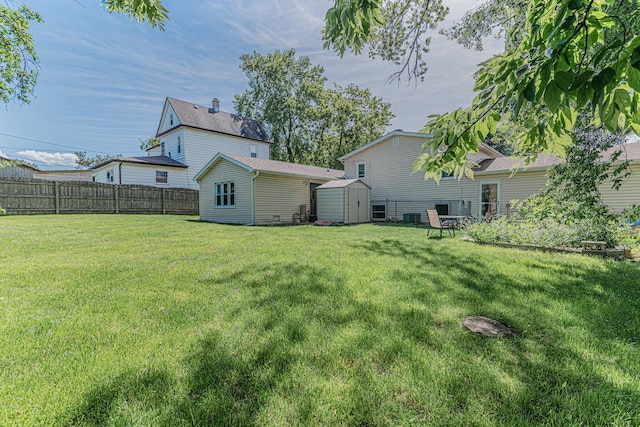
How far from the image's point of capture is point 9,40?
4.82 meters

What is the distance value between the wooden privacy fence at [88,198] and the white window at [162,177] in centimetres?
170

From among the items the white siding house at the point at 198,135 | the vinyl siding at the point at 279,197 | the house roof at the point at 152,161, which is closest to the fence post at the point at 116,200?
the house roof at the point at 152,161

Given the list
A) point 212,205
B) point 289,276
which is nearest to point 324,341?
point 289,276

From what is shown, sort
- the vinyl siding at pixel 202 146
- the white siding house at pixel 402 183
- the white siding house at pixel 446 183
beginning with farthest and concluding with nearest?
the vinyl siding at pixel 202 146, the white siding house at pixel 402 183, the white siding house at pixel 446 183

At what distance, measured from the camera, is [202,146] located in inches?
862

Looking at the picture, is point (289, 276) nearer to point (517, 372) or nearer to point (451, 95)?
point (517, 372)

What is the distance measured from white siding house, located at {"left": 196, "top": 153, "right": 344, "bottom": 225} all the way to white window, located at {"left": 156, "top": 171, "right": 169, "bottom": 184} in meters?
6.16

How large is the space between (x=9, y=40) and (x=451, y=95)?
989 cm

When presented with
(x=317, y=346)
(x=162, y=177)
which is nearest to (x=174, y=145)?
(x=162, y=177)

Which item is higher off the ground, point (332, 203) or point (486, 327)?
point (332, 203)

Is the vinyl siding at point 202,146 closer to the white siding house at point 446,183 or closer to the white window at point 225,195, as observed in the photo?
the white window at point 225,195

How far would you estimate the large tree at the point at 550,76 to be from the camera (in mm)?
1044

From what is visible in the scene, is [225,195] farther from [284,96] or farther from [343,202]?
[284,96]

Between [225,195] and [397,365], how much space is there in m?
14.3
